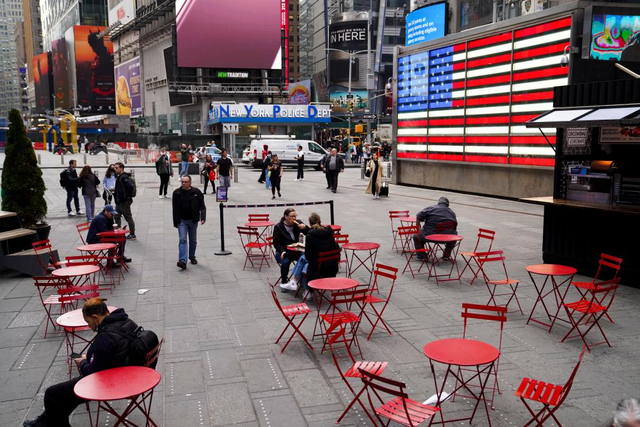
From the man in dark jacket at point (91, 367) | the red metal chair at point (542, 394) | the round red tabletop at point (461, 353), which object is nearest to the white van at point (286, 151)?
the round red tabletop at point (461, 353)

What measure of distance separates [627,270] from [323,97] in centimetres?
8391

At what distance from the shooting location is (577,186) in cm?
1129

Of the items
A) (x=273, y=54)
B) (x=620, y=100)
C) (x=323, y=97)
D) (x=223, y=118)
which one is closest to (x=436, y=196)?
(x=620, y=100)

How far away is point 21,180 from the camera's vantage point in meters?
11.8

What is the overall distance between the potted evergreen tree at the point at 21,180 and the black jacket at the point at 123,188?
198 centimetres

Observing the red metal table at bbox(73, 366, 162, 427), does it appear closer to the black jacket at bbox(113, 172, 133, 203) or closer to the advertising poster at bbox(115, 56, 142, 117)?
the black jacket at bbox(113, 172, 133, 203)

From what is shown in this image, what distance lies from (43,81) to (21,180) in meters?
155

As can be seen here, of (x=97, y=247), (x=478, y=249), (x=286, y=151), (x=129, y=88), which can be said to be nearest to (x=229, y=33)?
(x=286, y=151)

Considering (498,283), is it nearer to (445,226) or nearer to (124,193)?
(445,226)

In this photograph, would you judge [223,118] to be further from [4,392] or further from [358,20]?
[358,20]

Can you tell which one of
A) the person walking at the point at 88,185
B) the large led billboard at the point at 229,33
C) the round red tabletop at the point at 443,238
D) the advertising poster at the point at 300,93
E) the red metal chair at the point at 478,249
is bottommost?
the red metal chair at the point at 478,249

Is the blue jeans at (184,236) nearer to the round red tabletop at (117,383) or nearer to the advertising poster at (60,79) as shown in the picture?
the round red tabletop at (117,383)

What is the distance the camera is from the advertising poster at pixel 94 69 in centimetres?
12056

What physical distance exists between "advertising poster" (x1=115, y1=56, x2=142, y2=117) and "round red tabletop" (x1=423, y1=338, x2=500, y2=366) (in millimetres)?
90575
